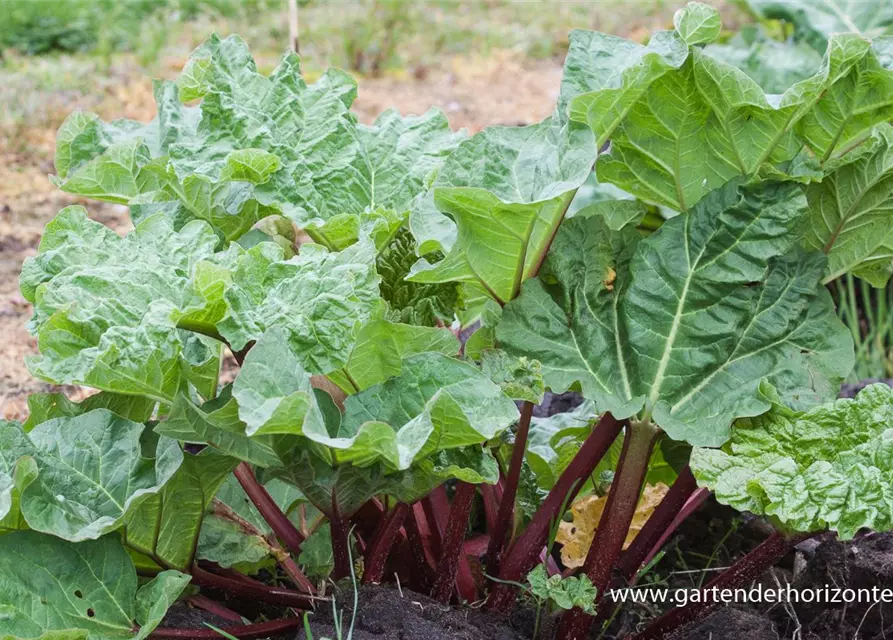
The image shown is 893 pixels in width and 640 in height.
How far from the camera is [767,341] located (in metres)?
1.60

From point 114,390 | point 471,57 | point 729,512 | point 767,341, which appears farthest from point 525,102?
point 114,390

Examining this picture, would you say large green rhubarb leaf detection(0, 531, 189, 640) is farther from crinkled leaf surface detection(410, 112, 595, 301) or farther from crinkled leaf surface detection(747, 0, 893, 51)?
crinkled leaf surface detection(747, 0, 893, 51)

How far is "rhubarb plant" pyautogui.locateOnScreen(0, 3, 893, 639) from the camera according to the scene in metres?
1.34

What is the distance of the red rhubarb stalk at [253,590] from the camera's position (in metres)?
1.58

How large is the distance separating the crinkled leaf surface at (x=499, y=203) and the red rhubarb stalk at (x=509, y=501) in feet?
0.74

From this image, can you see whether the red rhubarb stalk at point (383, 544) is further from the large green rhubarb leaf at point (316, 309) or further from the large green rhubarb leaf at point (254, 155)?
the large green rhubarb leaf at point (254, 155)

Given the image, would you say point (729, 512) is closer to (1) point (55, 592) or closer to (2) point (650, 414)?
(2) point (650, 414)

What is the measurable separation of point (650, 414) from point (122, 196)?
1025 millimetres

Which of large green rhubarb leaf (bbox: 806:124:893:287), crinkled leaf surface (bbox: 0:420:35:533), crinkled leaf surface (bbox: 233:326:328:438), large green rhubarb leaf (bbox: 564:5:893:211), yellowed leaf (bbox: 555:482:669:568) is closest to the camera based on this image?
crinkled leaf surface (bbox: 233:326:328:438)

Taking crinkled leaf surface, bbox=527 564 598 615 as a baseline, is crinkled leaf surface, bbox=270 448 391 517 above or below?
above

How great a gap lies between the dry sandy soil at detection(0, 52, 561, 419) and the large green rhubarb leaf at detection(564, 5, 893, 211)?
68.2 inches

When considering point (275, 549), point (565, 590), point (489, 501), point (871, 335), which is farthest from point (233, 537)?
point (871, 335)

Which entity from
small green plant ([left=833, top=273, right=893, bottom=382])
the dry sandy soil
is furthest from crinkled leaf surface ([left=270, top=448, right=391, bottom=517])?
small green plant ([left=833, top=273, right=893, bottom=382])

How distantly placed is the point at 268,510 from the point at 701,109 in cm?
96
